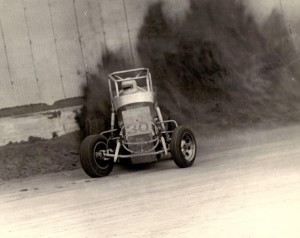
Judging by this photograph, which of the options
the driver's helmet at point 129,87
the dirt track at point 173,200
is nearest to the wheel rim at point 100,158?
the dirt track at point 173,200

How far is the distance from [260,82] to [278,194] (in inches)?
276

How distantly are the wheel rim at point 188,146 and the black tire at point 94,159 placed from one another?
1.06m

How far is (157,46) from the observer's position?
10164 millimetres

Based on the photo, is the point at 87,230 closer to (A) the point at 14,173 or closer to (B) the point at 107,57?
(A) the point at 14,173

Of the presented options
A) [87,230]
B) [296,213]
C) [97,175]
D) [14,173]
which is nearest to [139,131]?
[97,175]

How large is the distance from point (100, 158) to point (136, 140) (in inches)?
23.1

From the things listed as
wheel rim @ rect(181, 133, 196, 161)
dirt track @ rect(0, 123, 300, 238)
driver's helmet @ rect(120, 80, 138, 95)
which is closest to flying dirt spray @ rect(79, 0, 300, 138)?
driver's helmet @ rect(120, 80, 138, 95)

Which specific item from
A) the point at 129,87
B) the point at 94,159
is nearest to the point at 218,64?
the point at 129,87

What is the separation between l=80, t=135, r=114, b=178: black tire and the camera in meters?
6.61

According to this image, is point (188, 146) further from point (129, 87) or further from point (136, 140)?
point (129, 87)

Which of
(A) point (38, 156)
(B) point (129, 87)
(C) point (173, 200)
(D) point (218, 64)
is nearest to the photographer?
(C) point (173, 200)

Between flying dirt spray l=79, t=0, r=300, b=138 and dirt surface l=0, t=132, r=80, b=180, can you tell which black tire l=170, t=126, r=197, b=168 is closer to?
dirt surface l=0, t=132, r=80, b=180

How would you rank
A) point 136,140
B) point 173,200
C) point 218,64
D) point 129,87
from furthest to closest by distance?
point 218,64, point 129,87, point 136,140, point 173,200

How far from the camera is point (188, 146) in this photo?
6.76 metres
